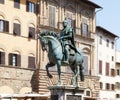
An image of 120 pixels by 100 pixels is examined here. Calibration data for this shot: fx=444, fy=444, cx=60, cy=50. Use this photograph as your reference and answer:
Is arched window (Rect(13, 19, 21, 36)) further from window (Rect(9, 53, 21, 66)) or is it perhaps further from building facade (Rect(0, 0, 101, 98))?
window (Rect(9, 53, 21, 66))

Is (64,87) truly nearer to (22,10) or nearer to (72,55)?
(72,55)

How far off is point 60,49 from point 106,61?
120ft

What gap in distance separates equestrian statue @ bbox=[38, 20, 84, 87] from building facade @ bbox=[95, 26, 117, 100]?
3033cm

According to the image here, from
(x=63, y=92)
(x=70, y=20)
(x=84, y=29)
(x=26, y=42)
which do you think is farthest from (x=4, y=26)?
(x=63, y=92)

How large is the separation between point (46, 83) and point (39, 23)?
5.27 m

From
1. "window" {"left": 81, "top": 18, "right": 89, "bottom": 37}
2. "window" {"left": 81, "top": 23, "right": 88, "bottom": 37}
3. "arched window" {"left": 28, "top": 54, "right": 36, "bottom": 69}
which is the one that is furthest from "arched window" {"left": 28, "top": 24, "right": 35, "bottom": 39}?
"window" {"left": 81, "top": 23, "right": 88, "bottom": 37}

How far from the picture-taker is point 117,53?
5972cm

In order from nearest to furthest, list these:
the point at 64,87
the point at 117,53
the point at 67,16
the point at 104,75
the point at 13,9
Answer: the point at 64,87
the point at 13,9
the point at 67,16
the point at 104,75
the point at 117,53

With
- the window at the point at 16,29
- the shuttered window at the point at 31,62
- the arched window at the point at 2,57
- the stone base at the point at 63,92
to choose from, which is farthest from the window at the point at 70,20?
the stone base at the point at 63,92

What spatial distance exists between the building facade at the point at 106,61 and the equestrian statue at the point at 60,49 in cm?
3033

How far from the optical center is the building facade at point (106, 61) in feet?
169

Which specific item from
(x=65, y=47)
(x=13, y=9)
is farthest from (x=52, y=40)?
(x=13, y=9)

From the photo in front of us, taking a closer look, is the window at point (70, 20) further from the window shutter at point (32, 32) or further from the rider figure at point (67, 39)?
the rider figure at point (67, 39)

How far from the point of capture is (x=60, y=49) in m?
18.1
